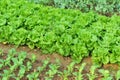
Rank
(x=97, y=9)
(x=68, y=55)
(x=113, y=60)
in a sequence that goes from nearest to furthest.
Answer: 1. (x=113, y=60)
2. (x=68, y=55)
3. (x=97, y=9)

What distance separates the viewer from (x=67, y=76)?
5523 millimetres

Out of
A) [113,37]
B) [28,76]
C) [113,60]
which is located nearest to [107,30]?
[113,37]

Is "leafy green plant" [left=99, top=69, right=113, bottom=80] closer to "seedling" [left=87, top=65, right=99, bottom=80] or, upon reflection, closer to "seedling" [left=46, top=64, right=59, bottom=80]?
"seedling" [left=87, top=65, right=99, bottom=80]

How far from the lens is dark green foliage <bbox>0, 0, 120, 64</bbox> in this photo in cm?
587

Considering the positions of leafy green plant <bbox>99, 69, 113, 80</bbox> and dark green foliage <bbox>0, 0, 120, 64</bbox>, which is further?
dark green foliage <bbox>0, 0, 120, 64</bbox>

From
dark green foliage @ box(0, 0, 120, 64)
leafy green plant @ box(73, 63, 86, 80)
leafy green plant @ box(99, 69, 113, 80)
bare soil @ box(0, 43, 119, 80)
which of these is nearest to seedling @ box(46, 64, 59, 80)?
bare soil @ box(0, 43, 119, 80)

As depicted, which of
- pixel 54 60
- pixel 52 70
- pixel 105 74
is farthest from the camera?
pixel 54 60

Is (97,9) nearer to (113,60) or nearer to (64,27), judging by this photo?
(64,27)

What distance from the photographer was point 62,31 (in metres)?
6.16

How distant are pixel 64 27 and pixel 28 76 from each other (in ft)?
Result: 4.32

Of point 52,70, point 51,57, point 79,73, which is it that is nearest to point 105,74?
point 79,73

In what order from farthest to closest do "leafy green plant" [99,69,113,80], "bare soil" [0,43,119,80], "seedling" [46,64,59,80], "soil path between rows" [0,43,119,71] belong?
"soil path between rows" [0,43,119,71]
"bare soil" [0,43,119,80]
"seedling" [46,64,59,80]
"leafy green plant" [99,69,113,80]

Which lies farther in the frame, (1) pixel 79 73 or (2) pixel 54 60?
(2) pixel 54 60

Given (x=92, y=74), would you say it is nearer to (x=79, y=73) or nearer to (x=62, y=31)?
(x=79, y=73)
